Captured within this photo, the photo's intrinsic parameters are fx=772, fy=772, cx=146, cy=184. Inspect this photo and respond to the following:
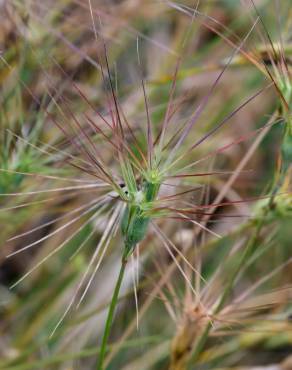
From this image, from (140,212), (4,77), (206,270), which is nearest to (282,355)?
(206,270)

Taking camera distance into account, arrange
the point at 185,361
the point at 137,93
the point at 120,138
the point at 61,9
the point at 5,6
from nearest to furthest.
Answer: the point at 120,138 < the point at 185,361 < the point at 5,6 < the point at 61,9 < the point at 137,93

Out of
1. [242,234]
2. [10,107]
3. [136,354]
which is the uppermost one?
[10,107]

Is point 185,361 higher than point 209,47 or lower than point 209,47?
lower

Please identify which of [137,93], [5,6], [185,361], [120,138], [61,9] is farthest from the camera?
[137,93]

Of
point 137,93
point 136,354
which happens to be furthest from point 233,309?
point 137,93

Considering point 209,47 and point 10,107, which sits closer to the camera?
point 10,107

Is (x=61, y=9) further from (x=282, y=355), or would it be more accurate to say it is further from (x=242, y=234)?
(x=282, y=355)
